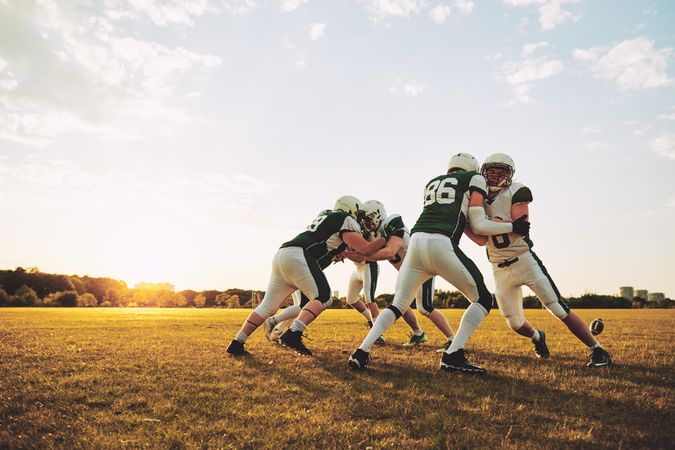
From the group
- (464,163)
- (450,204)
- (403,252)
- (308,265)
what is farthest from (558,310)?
(308,265)

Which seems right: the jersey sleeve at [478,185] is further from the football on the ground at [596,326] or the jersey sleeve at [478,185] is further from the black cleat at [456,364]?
the football on the ground at [596,326]

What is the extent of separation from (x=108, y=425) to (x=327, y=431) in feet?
5.09

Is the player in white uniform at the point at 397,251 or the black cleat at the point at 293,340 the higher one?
the player in white uniform at the point at 397,251

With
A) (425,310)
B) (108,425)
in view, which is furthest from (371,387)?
(425,310)

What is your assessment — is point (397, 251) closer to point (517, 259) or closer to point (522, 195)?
point (517, 259)

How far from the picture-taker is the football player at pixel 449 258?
5.43m

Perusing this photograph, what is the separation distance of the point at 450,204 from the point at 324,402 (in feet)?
9.06

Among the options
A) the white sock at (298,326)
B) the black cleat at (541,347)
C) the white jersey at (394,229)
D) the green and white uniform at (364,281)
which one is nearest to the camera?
the white sock at (298,326)

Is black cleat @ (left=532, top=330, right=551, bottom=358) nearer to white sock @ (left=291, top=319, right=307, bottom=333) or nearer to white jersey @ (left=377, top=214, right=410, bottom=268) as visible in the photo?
white jersey @ (left=377, top=214, right=410, bottom=268)

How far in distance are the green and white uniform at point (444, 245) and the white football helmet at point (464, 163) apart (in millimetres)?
312

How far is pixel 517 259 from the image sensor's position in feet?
20.7

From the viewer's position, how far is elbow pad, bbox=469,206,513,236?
563 centimetres

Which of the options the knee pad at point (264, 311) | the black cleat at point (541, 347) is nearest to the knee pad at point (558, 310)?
the black cleat at point (541, 347)

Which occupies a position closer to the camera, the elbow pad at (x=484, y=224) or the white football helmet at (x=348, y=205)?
the elbow pad at (x=484, y=224)
